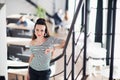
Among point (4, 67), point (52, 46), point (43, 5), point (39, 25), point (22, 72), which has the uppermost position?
point (43, 5)

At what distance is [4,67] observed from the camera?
115 inches

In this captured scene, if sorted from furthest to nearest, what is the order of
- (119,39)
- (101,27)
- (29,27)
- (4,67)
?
(29,27) → (101,27) → (119,39) → (4,67)

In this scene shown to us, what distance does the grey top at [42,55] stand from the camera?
305cm

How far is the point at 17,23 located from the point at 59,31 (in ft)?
7.37

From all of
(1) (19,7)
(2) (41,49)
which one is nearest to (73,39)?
(2) (41,49)

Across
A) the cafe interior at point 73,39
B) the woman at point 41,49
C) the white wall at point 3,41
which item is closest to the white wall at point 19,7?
the cafe interior at point 73,39

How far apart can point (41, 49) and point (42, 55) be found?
0.07m

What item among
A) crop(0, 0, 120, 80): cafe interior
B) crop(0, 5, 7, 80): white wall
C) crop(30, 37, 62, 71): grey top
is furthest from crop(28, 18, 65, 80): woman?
crop(0, 5, 7, 80): white wall

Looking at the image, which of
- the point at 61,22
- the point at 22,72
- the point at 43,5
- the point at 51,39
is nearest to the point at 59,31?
the point at 61,22

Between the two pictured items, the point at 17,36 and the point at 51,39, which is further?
the point at 17,36

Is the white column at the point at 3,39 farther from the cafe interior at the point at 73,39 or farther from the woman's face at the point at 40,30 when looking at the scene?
the woman's face at the point at 40,30

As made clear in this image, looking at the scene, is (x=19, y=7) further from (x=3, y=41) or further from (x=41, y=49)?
(x=3, y=41)

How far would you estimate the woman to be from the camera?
3.05 meters

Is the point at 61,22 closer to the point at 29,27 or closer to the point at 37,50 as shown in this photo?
the point at 29,27
